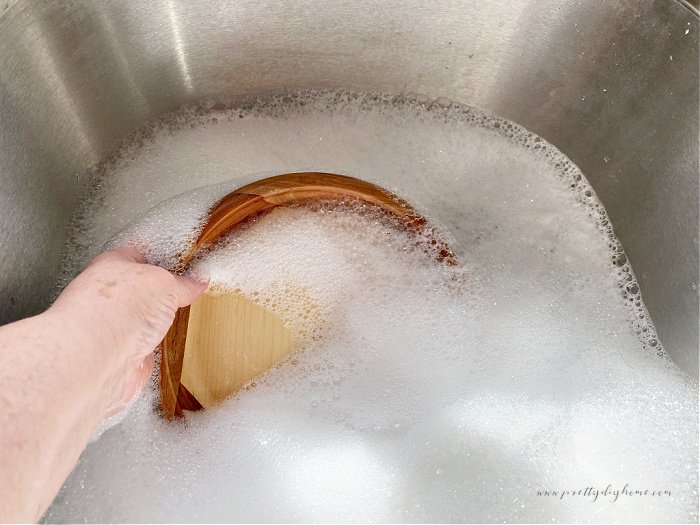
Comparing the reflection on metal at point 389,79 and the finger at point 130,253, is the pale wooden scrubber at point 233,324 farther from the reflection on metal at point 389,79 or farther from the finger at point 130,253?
the reflection on metal at point 389,79

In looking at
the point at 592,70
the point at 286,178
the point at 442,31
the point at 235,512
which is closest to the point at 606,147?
the point at 592,70

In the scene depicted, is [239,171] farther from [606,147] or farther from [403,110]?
[606,147]

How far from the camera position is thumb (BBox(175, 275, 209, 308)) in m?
0.53

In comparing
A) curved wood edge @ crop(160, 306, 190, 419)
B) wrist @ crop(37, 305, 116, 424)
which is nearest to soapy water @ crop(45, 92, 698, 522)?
curved wood edge @ crop(160, 306, 190, 419)

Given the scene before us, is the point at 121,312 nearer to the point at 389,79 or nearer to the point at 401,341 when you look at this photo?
the point at 401,341

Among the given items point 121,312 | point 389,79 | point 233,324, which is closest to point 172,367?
point 233,324

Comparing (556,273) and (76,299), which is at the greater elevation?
(76,299)

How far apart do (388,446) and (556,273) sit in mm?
279

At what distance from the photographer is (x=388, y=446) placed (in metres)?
0.62

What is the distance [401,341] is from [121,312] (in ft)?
1.04

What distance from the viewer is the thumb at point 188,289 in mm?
533

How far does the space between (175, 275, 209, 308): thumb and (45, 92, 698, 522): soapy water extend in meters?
0.03

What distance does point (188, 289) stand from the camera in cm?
55

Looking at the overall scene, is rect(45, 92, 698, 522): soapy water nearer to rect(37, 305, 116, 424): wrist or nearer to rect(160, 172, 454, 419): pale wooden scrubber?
rect(160, 172, 454, 419): pale wooden scrubber
